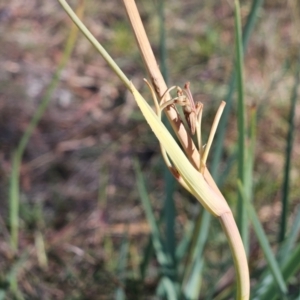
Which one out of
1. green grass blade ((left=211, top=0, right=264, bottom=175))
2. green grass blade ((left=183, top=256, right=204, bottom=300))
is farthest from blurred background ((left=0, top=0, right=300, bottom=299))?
green grass blade ((left=211, top=0, right=264, bottom=175))

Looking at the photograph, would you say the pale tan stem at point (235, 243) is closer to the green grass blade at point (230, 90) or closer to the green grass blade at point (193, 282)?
the green grass blade at point (230, 90)

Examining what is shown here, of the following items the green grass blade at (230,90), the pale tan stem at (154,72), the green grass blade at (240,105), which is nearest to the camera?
the pale tan stem at (154,72)

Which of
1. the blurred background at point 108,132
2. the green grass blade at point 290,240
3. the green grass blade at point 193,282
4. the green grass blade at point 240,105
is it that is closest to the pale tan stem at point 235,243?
the green grass blade at point 240,105

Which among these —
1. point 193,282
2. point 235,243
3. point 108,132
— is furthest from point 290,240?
point 108,132

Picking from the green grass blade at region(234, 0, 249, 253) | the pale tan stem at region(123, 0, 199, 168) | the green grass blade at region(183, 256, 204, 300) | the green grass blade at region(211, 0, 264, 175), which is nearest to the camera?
the pale tan stem at region(123, 0, 199, 168)

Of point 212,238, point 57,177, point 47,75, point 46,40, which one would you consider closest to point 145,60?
point 212,238

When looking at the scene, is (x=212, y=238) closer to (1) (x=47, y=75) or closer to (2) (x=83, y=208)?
(2) (x=83, y=208)

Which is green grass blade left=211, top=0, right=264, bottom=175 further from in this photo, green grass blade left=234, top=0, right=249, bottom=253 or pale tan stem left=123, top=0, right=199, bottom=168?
pale tan stem left=123, top=0, right=199, bottom=168

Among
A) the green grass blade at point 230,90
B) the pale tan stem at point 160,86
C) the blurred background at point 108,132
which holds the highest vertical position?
the pale tan stem at point 160,86
